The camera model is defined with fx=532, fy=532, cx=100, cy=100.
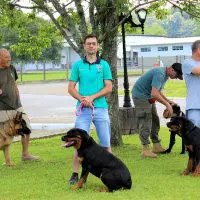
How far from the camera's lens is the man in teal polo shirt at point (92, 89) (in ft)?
25.2

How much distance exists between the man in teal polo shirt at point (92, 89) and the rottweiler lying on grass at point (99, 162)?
49 centimetres

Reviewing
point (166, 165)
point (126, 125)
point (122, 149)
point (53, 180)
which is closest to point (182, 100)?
point (126, 125)

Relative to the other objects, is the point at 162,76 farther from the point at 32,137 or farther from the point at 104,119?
the point at 32,137

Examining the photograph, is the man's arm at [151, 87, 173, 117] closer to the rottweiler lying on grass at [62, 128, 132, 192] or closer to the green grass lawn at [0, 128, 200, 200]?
the green grass lawn at [0, 128, 200, 200]

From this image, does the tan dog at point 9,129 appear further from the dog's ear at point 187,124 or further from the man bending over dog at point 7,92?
the dog's ear at point 187,124

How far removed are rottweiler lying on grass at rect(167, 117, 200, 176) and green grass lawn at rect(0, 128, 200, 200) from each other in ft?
0.62

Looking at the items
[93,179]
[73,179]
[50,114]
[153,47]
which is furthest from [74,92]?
[153,47]

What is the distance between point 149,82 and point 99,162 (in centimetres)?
338

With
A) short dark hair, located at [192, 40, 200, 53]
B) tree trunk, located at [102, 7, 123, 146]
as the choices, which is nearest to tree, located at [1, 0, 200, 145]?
tree trunk, located at [102, 7, 123, 146]

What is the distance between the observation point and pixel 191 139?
827cm

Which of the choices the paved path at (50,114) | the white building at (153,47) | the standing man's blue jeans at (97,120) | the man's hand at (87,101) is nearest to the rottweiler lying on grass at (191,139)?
the standing man's blue jeans at (97,120)

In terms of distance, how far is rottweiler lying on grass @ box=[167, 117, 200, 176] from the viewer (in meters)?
8.23

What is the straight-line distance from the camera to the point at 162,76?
32.5 feet

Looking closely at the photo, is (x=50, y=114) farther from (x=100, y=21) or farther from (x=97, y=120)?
(x=97, y=120)
